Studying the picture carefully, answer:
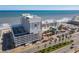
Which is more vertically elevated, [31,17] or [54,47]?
[31,17]

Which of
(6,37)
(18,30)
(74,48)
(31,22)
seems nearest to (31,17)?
(31,22)

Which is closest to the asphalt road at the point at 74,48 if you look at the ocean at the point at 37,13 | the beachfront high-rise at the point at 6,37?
the ocean at the point at 37,13

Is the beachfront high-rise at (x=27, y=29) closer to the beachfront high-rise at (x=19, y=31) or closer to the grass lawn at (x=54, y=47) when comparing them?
the beachfront high-rise at (x=19, y=31)

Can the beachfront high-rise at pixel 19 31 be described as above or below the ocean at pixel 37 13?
below

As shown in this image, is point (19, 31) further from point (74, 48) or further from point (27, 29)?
point (74, 48)

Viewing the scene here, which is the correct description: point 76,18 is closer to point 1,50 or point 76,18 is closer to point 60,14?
point 60,14

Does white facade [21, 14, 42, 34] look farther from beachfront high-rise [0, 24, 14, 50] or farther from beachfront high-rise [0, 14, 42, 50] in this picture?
beachfront high-rise [0, 24, 14, 50]

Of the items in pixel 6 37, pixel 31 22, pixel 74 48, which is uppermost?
pixel 31 22
